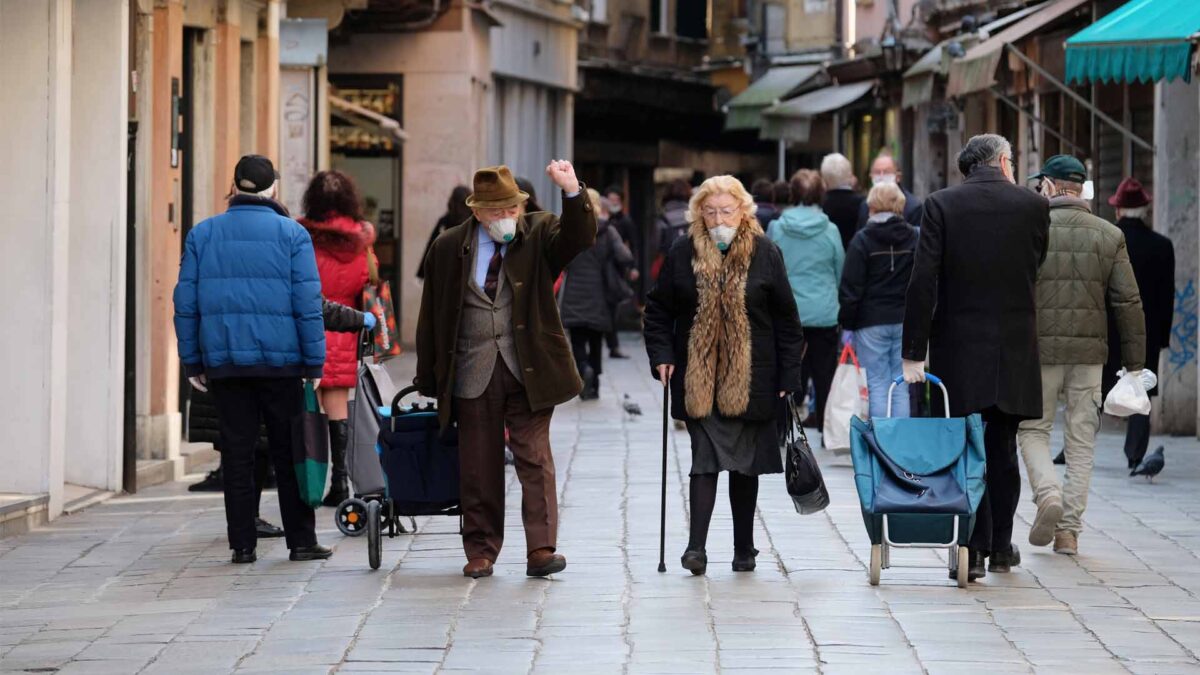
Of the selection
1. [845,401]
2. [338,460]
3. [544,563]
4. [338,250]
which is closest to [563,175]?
[544,563]

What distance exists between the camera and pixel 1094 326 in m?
11.6

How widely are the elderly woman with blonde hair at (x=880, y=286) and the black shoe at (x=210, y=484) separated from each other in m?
3.89

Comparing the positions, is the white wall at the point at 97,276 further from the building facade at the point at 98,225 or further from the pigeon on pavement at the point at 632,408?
the pigeon on pavement at the point at 632,408

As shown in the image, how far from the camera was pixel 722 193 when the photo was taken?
11039 mm

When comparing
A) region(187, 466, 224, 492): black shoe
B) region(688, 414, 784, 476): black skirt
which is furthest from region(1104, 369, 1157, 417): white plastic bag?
region(187, 466, 224, 492): black shoe

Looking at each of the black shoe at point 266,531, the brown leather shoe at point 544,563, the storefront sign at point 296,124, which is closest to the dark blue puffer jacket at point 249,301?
the black shoe at point 266,531

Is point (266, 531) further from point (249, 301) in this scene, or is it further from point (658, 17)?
point (658, 17)

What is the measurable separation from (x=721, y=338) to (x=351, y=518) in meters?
2.24

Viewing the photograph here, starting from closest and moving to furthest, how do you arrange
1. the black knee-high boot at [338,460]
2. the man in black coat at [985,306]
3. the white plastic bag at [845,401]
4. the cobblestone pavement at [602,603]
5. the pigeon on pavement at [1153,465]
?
the cobblestone pavement at [602,603]
the man in black coat at [985,306]
the black knee-high boot at [338,460]
the pigeon on pavement at [1153,465]
the white plastic bag at [845,401]

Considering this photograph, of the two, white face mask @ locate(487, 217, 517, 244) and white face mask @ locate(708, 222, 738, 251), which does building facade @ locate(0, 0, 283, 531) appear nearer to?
white face mask @ locate(487, 217, 517, 244)

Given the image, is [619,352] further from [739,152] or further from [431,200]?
[739,152]

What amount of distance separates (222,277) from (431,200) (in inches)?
829

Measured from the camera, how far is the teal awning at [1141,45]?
48.2 ft

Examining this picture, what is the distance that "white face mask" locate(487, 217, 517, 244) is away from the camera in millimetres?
10812
